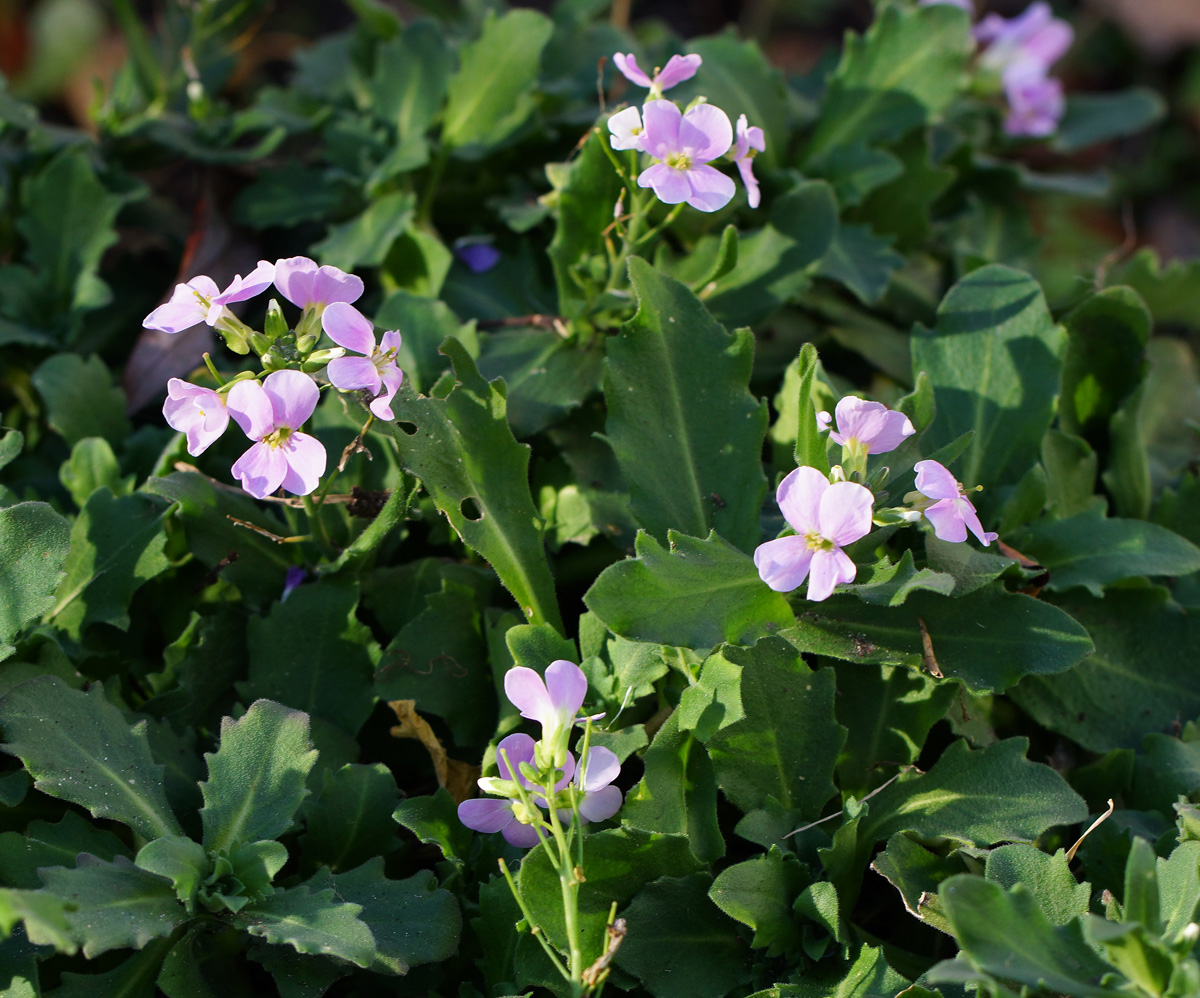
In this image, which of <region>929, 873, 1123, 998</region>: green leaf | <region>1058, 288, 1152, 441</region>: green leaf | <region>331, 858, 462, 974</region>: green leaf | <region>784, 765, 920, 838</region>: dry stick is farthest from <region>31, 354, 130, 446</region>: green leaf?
<region>1058, 288, 1152, 441</region>: green leaf

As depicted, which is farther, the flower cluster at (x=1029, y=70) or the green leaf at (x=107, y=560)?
the flower cluster at (x=1029, y=70)

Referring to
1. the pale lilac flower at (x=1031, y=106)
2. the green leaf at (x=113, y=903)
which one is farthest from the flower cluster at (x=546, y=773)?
the pale lilac flower at (x=1031, y=106)

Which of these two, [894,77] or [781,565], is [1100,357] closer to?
[894,77]

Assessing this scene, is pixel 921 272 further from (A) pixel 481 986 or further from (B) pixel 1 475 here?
(B) pixel 1 475

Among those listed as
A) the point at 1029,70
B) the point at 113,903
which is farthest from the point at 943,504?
the point at 1029,70

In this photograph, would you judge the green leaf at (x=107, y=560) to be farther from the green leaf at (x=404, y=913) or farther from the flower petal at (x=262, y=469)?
the green leaf at (x=404, y=913)

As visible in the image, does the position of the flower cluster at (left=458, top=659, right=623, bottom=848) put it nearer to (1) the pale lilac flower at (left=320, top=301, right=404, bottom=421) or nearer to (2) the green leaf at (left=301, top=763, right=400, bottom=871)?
(2) the green leaf at (left=301, top=763, right=400, bottom=871)

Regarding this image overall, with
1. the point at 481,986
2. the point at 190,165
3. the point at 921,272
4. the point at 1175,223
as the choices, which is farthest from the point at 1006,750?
the point at 1175,223
